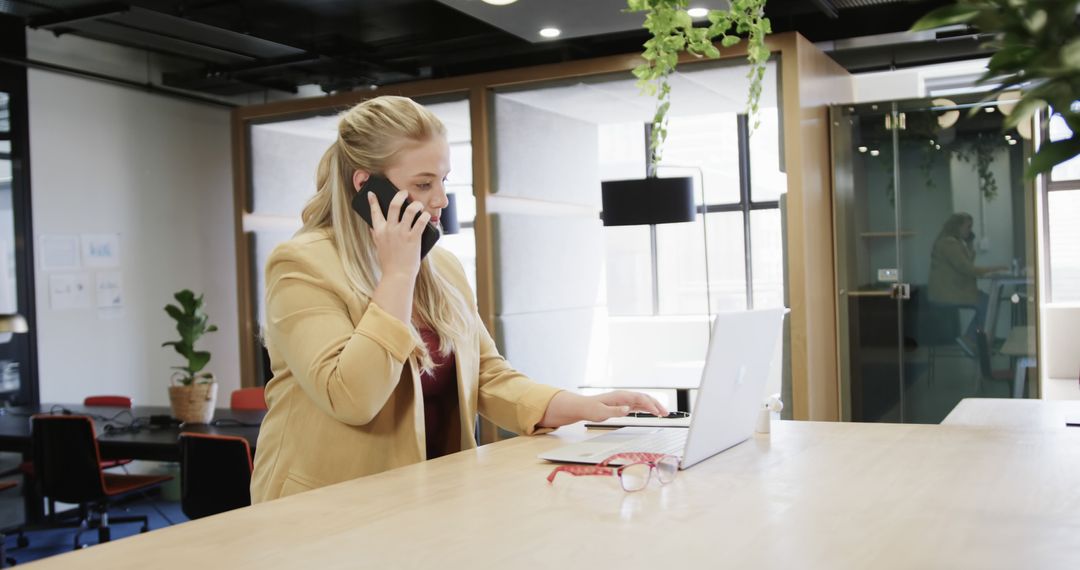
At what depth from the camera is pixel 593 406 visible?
219cm

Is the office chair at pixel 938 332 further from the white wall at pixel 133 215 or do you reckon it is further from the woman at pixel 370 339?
the white wall at pixel 133 215

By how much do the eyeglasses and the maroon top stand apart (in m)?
0.51

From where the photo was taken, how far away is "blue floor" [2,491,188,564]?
5617 millimetres

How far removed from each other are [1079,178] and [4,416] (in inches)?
304

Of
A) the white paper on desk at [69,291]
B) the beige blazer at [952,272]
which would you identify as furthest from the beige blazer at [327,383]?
the white paper on desk at [69,291]

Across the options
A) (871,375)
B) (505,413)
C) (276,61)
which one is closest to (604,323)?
(871,375)

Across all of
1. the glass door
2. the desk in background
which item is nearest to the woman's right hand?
the desk in background

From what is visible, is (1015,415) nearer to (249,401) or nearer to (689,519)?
(689,519)

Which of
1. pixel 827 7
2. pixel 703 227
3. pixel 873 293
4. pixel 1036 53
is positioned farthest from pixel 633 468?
pixel 703 227

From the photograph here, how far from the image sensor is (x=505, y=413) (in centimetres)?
Result: 227

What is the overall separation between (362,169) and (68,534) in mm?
5043

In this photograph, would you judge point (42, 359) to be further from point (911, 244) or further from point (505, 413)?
point (911, 244)

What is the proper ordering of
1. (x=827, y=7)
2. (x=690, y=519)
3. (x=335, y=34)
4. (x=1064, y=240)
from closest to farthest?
(x=690, y=519) → (x=827, y=7) → (x=335, y=34) → (x=1064, y=240)

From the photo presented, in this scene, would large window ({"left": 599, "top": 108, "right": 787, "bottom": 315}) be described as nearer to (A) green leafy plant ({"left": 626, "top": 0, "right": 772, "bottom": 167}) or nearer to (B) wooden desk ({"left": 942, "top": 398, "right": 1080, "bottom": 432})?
(B) wooden desk ({"left": 942, "top": 398, "right": 1080, "bottom": 432})
